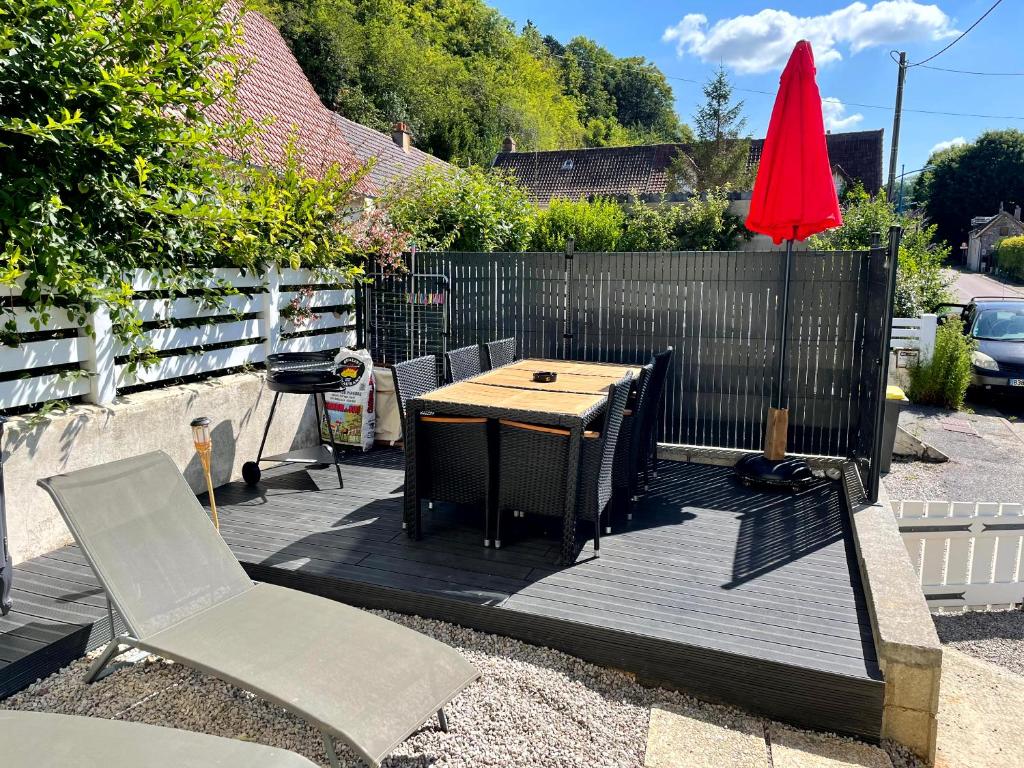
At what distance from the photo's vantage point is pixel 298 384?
4.59 metres

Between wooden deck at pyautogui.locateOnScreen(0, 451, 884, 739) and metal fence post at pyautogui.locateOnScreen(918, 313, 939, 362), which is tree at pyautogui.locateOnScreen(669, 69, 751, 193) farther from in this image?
wooden deck at pyautogui.locateOnScreen(0, 451, 884, 739)

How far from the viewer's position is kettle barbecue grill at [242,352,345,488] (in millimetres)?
4602

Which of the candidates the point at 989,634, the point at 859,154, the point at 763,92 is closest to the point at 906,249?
the point at 989,634

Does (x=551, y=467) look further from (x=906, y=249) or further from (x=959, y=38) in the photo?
(x=959, y=38)

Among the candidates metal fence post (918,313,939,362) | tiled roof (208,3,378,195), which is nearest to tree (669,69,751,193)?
tiled roof (208,3,378,195)

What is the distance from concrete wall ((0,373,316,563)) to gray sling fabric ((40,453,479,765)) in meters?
1.04

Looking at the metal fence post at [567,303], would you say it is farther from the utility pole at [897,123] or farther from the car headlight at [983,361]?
the utility pole at [897,123]

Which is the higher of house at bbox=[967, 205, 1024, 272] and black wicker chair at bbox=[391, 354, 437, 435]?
house at bbox=[967, 205, 1024, 272]

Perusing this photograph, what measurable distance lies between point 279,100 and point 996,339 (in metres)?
11.5

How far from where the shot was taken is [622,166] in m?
32.6

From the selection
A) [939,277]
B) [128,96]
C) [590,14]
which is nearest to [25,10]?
[128,96]

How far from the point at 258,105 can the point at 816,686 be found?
10839 millimetres

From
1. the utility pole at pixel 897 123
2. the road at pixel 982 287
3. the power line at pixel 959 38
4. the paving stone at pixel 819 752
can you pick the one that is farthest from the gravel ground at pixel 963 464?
the road at pixel 982 287

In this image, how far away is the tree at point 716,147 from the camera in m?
28.5
